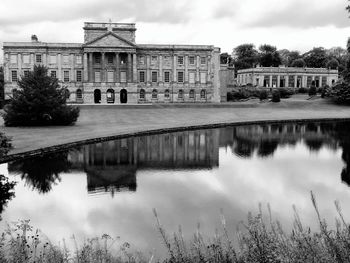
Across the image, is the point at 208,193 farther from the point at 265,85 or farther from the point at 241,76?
Answer: the point at 241,76

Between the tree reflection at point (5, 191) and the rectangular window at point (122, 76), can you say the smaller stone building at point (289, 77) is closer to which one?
the rectangular window at point (122, 76)

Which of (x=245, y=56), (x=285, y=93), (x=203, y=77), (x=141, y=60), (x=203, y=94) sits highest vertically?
(x=245, y=56)

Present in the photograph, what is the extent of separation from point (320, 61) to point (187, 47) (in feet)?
213

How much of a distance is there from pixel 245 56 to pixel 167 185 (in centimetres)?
12389

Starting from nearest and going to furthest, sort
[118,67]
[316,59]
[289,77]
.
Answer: [118,67], [289,77], [316,59]

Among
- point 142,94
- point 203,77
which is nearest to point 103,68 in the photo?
point 142,94

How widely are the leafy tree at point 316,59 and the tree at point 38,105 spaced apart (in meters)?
103

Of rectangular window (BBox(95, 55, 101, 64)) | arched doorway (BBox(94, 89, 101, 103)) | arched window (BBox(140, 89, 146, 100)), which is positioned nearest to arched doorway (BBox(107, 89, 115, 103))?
arched doorway (BBox(94, 89, 101, 103))

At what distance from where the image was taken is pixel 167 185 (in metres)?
16.4

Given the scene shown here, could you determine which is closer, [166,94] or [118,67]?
[118,67]

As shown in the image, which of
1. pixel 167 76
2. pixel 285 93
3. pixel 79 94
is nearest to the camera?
pixel 79 94

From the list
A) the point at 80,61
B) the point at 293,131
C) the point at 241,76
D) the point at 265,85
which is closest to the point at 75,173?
the point at 293,131

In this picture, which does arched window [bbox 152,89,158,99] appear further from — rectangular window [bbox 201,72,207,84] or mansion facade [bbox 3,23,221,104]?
rectangular window [bbox 201,72,207,84]

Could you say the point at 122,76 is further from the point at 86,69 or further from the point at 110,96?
the point at 86,69
